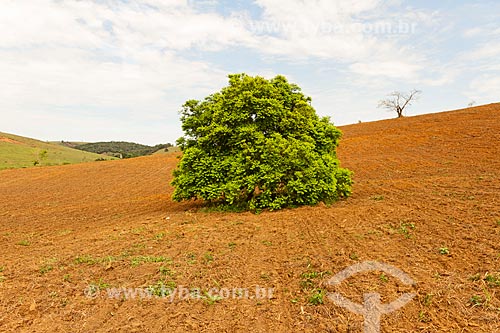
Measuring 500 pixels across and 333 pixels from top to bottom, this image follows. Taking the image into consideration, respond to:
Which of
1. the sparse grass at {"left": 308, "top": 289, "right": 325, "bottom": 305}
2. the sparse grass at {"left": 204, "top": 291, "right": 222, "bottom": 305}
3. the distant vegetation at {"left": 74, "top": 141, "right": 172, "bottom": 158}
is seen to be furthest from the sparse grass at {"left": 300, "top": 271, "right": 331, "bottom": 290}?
the distant vegetation at {"left": 74, "top": 141, "right": 172, "bottom": 158}

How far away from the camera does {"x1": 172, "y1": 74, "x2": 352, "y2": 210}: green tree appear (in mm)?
10367

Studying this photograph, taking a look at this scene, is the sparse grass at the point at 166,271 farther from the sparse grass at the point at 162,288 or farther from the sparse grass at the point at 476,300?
the sparse grass at the point at 476,300

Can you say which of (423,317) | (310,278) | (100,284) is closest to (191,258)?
(100,284)

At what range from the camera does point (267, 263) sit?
582 centimetres

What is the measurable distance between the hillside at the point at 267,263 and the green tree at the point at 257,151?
777 mm

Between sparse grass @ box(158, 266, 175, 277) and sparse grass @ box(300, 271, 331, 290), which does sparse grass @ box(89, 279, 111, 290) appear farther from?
sparse grass @ box(300, 271, 331, 290)

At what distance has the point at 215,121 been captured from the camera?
36.7 ft

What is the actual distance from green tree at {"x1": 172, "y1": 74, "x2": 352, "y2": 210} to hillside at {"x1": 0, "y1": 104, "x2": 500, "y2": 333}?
0.78m

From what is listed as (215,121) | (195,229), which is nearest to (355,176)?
(215,121)

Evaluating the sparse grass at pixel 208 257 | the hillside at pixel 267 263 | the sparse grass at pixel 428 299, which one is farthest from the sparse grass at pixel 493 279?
the sparse grass at pixel 208 257

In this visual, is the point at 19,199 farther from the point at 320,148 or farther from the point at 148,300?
the point at 148,300

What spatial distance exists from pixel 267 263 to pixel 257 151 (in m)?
5.13

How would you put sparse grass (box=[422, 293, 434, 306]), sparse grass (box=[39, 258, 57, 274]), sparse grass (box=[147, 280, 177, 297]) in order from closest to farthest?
sparse grass (box=[422, 293, 434, 306]), sparse grass (box=[147, 280, 177, 297]), sparse grass (box=[39, 258, 57, 274])

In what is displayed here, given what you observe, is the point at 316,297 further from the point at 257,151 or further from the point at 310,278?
the point at 257,151
